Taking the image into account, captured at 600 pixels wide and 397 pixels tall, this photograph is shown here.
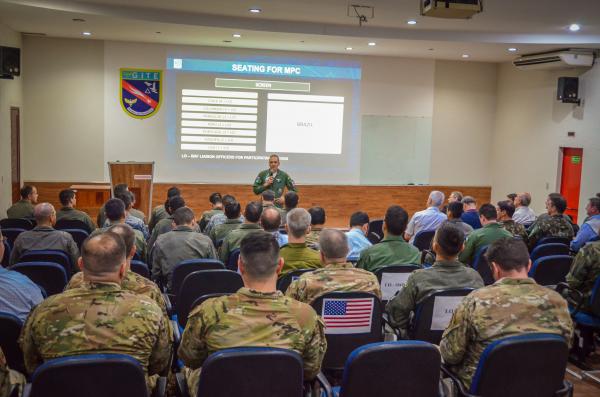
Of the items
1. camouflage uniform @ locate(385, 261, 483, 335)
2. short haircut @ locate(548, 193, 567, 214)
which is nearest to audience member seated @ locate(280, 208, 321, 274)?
camouflage uniform @ locate(385, 261, 483, 335)

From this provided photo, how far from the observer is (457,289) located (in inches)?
130

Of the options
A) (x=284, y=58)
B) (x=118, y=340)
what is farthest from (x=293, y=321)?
(x=284, y=58)

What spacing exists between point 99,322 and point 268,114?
9.95 m

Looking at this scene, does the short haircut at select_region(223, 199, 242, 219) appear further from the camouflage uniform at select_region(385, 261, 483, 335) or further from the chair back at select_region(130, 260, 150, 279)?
the camouflage uniform at select_region(385, 261, 483, 335)

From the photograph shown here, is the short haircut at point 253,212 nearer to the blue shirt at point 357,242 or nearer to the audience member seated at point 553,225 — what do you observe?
the blue shirt at point 357,242

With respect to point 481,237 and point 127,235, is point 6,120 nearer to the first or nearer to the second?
point 127,235

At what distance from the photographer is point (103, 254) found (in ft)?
8.31

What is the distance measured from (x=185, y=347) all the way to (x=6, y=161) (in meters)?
9.08

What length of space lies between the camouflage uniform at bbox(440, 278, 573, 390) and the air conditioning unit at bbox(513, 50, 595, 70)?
29.7ft

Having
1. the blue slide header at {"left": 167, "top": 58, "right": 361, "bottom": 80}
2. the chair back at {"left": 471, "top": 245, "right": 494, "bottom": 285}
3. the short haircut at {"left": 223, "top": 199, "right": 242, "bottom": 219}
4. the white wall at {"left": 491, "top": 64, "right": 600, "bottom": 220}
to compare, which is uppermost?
the blue slide header at {"left": 167, "top": 58, "right": 361, "bottom": 80}

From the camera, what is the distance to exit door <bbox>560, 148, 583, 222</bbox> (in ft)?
36.8

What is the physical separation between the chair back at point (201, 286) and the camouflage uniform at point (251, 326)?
4.44 feet

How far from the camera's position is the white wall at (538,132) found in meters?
10.8

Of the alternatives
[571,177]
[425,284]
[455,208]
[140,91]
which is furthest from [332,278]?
[571,177]
